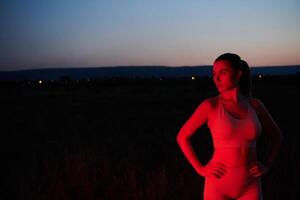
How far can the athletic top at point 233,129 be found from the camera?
2.30 m

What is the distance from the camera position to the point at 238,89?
2.51 meters

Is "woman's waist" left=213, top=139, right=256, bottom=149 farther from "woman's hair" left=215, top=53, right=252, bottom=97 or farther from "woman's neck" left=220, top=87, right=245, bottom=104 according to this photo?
"woman's hair" left=215, top=53, right=252, bottom=97

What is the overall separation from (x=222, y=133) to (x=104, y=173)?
350 cm

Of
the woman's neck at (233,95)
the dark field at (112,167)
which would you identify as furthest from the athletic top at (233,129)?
the dark field at (112,167)

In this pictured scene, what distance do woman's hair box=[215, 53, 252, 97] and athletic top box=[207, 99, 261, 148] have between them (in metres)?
0.23

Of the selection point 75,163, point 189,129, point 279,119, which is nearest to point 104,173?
point 75,163

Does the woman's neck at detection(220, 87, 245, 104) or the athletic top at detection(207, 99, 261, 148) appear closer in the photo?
the athletic top at detection(207, 99, 261, 148)

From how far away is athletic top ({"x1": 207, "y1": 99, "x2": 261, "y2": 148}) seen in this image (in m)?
2.30

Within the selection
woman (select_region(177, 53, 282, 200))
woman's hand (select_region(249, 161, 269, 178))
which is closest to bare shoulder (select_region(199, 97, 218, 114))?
woman (select_region(177, 53, 282, 200))

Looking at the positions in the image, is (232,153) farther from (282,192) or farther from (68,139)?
(68,139)

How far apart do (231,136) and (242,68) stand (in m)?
0.46

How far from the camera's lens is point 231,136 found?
2.31 meters

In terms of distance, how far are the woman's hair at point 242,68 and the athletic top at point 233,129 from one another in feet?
0.77

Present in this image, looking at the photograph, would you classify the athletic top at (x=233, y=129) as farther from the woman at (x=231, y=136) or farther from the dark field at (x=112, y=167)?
the dark field at (x=112, y=167)
